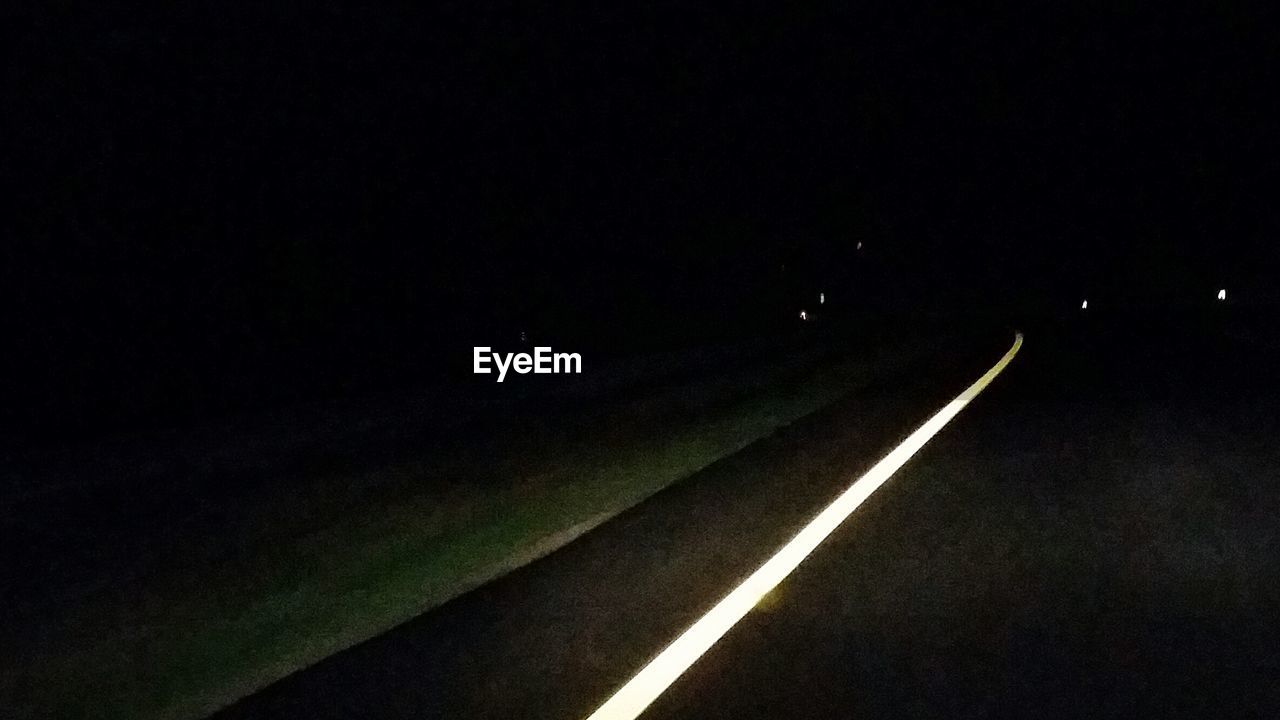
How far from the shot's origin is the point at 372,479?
1219cm

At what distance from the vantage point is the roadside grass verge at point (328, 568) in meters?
6.85

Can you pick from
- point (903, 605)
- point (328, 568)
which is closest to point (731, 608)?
point (903, 605)

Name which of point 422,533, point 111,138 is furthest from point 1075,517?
point 111,138

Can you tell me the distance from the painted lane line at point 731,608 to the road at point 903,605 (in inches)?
3.2

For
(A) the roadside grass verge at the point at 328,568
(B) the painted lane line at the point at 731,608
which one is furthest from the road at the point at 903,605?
(A) the roadside grass verge at the point at 328,568

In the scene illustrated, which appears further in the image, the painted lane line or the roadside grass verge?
the roadside grass verge

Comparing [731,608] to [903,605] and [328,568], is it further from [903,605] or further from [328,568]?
[328,568]

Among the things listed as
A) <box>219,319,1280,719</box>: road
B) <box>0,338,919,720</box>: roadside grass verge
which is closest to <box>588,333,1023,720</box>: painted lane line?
<box>219,319,1280,719</box>: road

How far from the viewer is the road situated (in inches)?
256

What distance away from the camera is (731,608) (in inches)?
319

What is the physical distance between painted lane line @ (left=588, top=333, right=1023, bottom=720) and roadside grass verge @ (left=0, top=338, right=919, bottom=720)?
1.64 m

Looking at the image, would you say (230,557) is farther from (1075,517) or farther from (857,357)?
(857,357)

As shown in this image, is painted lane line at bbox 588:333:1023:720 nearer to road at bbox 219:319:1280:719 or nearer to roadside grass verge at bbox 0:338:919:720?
road at bbox 219:319:1280:719

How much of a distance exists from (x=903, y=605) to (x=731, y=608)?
39.0 inches
